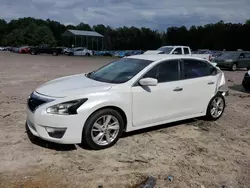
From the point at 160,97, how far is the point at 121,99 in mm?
878

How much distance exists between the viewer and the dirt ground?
385 cm

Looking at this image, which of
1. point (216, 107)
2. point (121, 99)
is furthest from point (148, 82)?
point (216, 107)

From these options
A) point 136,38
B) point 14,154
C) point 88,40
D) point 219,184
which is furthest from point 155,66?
point 136,38

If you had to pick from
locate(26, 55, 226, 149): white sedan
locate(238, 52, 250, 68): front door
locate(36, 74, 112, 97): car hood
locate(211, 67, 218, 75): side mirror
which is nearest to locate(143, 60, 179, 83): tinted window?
locate(26, 55, 226, 149): white sedan

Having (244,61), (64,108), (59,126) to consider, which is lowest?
(59,126)

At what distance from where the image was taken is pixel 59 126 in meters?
4.45

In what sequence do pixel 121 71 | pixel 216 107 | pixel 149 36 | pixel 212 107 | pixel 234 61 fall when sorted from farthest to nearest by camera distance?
pixel 149 36, pixel 234 61, pixel 216 107, pixel 212 107, pixel 121 71

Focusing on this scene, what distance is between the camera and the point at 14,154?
180 inches

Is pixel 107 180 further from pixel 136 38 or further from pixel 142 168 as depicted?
pixel 136 38

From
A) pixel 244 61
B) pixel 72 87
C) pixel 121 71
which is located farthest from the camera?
pixel 244 61

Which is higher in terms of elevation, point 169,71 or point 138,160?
point 169,71

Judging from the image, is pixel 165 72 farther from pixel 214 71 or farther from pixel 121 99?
pixel 214 71

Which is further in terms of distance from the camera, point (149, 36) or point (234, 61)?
point (149, 36)

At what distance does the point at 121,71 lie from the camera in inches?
221
